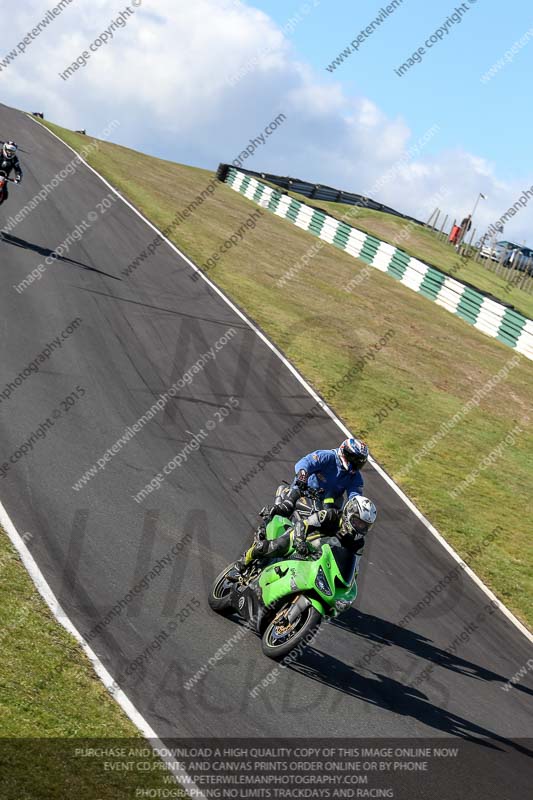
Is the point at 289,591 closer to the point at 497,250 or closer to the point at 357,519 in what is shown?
the point at 357,519

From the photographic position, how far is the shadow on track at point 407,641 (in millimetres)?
11555

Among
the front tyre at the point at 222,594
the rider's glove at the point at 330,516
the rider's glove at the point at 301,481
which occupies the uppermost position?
the rider's glove at the point at 301,481

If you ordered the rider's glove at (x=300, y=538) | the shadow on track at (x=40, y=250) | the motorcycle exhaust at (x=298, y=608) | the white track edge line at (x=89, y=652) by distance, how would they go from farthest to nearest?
the shadow on track at (x=40, y=250) → the rider's glove at (x=300, y=538) → the motorcycle exhaust at (x=298, y=608) → the white track edge line at (x=89, y=652)

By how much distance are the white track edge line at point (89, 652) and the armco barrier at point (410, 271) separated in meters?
26.5

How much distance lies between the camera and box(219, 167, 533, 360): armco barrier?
3525 cm

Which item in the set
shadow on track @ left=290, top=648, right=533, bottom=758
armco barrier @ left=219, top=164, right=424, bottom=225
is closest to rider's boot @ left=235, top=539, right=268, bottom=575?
shadow on track @ left=290, top=648, right=533, bottom=758

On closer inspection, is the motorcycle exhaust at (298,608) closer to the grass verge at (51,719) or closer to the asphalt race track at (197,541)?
the asphalt race track at (197,541)

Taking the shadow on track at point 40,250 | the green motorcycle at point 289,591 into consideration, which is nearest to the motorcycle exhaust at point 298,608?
the green motorcycle at point 289,591

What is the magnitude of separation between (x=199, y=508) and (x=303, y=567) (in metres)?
3.95

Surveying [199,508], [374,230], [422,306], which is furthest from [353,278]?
[199,508]

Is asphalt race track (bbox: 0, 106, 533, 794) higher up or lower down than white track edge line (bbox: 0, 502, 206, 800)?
higher up

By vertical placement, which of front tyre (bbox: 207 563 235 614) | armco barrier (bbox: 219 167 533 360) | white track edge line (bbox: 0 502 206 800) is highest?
armco barrier (bbox: 219 167 533 360)

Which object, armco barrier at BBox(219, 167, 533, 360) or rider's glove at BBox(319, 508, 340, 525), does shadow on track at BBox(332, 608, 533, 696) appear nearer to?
rider's glove at BBox(319, 508, 340, 525)

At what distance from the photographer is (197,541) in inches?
490
